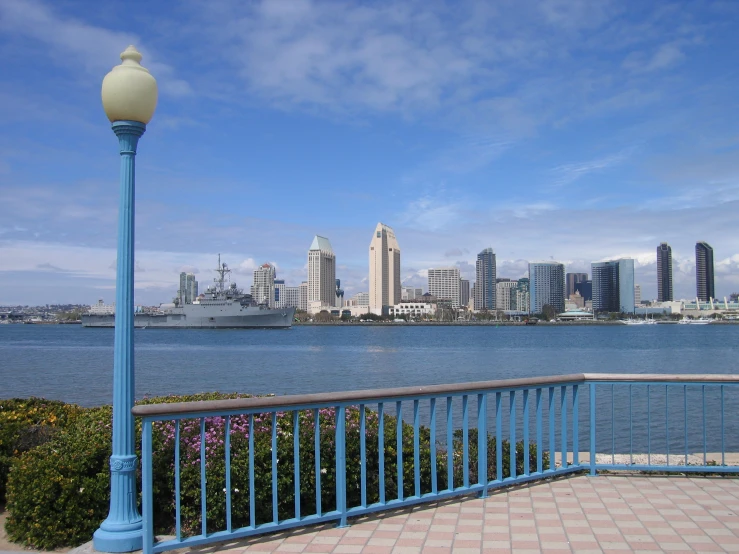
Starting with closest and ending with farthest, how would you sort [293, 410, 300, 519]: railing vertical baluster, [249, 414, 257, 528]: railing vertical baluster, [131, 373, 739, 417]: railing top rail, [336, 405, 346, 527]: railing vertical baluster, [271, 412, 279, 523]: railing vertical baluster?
[131, 373, 739, 417]: railing top rail, [249, 414, 257, 528]: railing vertical baluster, [271, 412, 279, 523]: railing vertical baluster, [293, 410, 300, 519]: railing vertical baluster, [336, 405, 346, 527]: railing vertical baluster

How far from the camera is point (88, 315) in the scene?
143750mm

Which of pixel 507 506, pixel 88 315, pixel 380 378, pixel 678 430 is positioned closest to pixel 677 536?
pixel 507 506

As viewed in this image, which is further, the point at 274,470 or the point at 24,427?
the point at 24,427

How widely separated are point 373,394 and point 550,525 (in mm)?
1859

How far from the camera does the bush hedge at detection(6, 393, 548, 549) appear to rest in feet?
18.4

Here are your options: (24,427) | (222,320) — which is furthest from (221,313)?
(24,427)

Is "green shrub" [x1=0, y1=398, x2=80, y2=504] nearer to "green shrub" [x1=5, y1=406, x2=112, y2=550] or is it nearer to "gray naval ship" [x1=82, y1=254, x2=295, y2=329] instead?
"green shrub" [x1=5, y1=406, x2=112, y2=550]

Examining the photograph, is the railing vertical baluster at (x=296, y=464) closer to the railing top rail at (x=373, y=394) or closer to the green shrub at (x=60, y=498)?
the railing top rail at (x=373, y=394)

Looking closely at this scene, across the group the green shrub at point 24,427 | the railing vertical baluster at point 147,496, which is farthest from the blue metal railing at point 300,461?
the green shrub at point 24,427

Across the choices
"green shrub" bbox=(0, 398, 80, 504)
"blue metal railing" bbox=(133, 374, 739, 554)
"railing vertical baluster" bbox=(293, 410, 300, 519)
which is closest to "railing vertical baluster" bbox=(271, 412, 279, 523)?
"blue metal railing" bbox=(133, 374, 739, 554)

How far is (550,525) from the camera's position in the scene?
5637mm

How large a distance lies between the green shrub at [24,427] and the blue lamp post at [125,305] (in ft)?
7.80

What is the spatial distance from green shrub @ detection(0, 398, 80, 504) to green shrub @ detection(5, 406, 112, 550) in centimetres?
125

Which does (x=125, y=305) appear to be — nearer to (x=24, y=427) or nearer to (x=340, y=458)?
(x=340, y=458)
